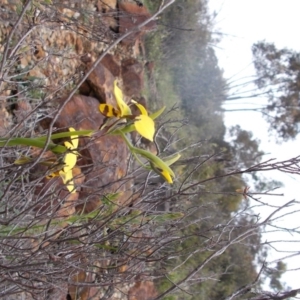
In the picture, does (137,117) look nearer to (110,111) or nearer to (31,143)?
(110,111)

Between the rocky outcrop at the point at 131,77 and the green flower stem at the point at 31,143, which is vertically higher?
the rocky outcrop at the point at 131,77

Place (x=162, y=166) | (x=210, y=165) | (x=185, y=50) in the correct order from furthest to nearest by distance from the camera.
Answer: (x=185, y=50)
(x=210, y=165)
(x=162, y=166)

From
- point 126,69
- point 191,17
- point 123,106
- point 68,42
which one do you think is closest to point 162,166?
point 123,106

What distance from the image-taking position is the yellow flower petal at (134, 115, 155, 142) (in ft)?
2.94

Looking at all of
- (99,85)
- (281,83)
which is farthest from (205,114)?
(99,85)

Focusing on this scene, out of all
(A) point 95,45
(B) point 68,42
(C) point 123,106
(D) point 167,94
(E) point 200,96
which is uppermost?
(E) point 200,96

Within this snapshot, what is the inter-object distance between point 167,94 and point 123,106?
17.0 feet

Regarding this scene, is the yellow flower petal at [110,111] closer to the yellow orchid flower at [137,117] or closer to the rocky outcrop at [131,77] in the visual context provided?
the yellow orchid flower at [137,117]

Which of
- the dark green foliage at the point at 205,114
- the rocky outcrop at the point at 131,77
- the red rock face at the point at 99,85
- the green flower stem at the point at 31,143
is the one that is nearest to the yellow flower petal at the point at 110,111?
the green flower stem at the point at 31,143

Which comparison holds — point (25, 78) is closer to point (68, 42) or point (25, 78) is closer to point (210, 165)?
point (68, 42)

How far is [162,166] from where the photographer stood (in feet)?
2.85

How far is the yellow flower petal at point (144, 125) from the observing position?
90 cm

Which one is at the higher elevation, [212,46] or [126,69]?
[212,46]

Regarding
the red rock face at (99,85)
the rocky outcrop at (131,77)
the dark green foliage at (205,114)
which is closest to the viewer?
the red rock face at (99,85)
